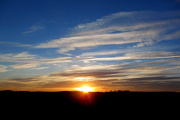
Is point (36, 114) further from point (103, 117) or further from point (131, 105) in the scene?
point (131, 105)

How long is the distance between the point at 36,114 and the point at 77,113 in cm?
451

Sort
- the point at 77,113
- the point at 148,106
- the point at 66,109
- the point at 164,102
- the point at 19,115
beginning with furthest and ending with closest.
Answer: the point at 164,102
the point at 148,106
the point at 66,109
the point at 77,113
the point at 19,115

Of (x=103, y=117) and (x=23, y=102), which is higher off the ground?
(x=23, y=102)

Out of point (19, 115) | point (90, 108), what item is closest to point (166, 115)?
point (90, 108)

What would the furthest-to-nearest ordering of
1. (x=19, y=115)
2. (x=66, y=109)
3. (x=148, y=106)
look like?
1. (x=148, y=106)
2. (x=66, y=109)
3. (x=19, y=115)

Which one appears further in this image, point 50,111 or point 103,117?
point 50,111

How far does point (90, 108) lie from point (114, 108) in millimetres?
3037

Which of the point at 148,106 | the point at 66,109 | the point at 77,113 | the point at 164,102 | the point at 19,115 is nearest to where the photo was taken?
the point at 19,115

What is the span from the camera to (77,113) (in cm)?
2172

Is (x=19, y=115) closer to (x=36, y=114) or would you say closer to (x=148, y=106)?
(x=36, y=114)

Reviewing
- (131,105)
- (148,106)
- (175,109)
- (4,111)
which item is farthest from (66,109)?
(175,109)

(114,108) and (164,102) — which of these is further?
(164,102)

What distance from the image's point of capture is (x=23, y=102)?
2600 centimetres

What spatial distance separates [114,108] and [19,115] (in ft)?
37.0
